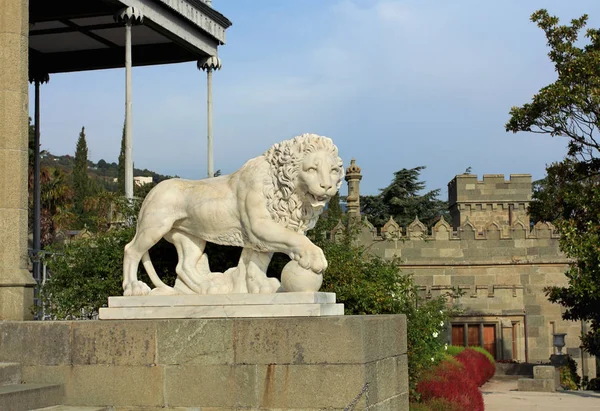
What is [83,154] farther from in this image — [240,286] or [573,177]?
[240,286]

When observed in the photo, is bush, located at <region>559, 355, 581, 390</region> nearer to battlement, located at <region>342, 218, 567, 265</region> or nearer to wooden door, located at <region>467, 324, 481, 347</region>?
wooden door, located at <region>467, 324, 481, 347</region>

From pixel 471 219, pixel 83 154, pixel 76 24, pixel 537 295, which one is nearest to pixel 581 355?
pixel 537 295

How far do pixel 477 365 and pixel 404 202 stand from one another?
77.1 feet

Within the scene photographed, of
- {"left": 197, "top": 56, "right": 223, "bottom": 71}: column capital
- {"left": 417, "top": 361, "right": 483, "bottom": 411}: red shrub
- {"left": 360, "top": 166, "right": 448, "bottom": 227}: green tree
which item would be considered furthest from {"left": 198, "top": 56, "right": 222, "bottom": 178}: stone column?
{"left": 360, "top": 166, "right": 448, "bottom": 227}: green tree

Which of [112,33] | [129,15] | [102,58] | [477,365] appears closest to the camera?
[129,15]

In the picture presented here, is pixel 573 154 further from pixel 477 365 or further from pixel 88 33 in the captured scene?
pixel 88 33

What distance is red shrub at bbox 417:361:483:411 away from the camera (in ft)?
38.9

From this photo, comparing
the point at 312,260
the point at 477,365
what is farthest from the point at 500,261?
the point at 312,260

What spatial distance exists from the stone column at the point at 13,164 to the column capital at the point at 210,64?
1048 cm

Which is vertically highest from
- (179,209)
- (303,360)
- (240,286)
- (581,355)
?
(179,209)

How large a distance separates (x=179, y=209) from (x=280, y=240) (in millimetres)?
1042

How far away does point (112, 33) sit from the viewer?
735 inches

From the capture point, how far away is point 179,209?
7680mm

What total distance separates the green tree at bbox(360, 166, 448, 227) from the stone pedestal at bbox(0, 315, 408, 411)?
117 ft
